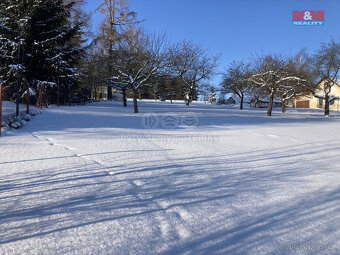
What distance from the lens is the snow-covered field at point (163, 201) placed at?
1923 millimetres

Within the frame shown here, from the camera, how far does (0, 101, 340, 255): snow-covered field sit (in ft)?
6.31

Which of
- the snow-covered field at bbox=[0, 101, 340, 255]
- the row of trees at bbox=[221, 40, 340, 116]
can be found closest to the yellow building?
the row of trees at bbox=[221, 40, 340, 116]

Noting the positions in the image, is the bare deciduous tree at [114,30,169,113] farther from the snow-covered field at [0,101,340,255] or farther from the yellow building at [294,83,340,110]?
the yellow building at [294,83,340,110]

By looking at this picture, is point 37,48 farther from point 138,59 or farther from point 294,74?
point 294,74

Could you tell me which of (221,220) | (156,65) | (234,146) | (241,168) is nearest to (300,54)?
(156,65)

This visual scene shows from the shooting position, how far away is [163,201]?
8.61 feet

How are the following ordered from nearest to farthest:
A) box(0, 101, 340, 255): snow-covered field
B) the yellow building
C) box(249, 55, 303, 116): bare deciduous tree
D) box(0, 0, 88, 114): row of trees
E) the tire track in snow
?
1. box(0, 101, 340, 255): snow-covered field
2. the tire track in snow
3. box(0, 0, 88, 114): row of trees
4. box(249, 55, 303, 116): bare deciduous tree
5. the yellow building

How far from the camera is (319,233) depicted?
2139 millimetres

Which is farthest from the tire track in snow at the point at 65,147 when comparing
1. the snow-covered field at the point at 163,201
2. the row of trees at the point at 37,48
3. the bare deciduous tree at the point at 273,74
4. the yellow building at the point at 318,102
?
the yellow building at the point at 318,102

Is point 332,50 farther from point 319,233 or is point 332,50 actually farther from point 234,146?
point 319,233

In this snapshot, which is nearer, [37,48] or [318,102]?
[37,48]

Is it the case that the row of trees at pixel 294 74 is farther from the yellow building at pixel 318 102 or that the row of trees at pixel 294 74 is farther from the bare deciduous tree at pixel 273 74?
the yellow building at pixel 318 102

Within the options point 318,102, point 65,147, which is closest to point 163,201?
point 65,147

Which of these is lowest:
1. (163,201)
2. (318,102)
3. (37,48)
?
(163,201)
